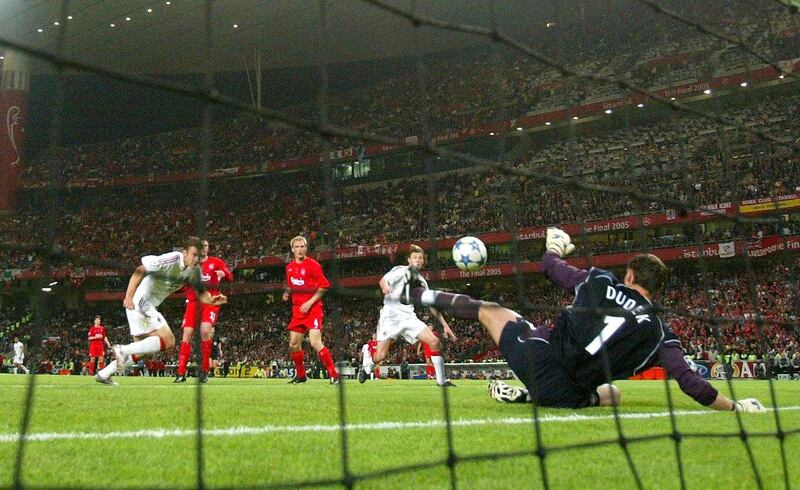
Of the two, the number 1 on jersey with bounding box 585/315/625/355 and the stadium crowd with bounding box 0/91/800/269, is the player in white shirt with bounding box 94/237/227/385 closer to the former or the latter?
the number 1 on jersey with bounding box 585/315/625/355

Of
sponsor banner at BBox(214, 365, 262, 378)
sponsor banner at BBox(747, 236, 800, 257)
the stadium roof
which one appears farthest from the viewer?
the stadium roof

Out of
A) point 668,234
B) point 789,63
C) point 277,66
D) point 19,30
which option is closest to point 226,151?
point 277,66

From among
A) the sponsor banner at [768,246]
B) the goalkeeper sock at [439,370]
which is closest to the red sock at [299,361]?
the goalkeeper sock at [439,370]

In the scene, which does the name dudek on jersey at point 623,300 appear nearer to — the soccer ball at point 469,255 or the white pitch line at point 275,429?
the white pitch line at point 275,429

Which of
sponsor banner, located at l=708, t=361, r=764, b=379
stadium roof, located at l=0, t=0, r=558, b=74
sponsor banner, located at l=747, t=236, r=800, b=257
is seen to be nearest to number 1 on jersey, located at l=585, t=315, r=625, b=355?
sponsor banner, located at l=708, t=361, r=764, b=379

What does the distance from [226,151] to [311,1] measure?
1235 cm

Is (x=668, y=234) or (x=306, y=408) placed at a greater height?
(x=668, y=234)

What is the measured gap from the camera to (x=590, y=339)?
4.31 metres

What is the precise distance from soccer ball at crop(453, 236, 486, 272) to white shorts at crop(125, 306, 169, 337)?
3054 mm

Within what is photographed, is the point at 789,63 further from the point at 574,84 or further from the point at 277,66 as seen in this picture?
the point at 277,66

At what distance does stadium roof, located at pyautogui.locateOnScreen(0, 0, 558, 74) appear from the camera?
2608cm

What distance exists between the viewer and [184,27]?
2803 cm

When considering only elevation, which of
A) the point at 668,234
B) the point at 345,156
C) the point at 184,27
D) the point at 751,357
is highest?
the point at 184,27

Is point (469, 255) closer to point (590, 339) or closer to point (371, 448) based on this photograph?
point (590, 339)
